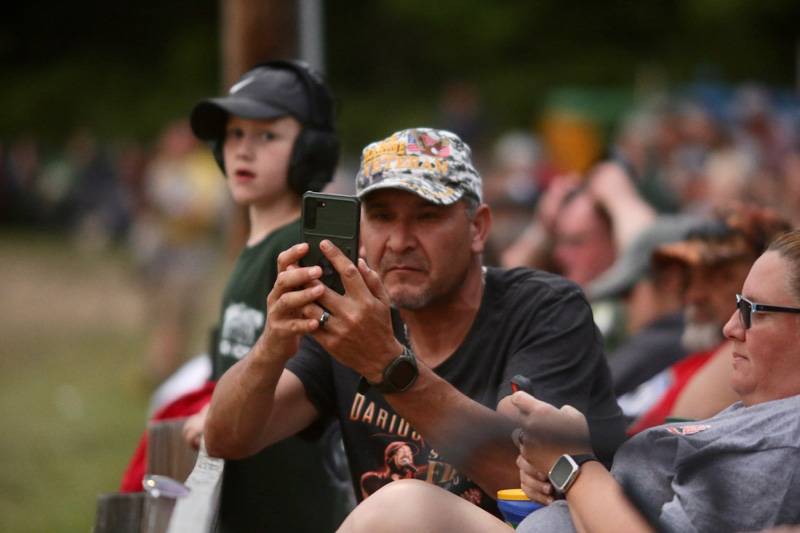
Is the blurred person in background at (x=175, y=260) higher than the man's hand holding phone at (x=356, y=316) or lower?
lower

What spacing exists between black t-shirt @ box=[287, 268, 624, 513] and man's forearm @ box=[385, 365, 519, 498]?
0.13m

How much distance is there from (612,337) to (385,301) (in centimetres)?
317

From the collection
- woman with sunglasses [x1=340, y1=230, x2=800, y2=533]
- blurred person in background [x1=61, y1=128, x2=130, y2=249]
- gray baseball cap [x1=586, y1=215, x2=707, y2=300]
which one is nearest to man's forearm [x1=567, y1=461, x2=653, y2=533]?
woman with sunglasses [x1=340, y1=230, x2=800, y2=533]

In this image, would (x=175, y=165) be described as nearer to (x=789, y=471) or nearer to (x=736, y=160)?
(x=736, y=160)

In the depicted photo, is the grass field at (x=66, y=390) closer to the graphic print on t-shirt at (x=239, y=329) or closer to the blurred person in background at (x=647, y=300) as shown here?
the graphic print on t-shirt at (x=239, y=329)

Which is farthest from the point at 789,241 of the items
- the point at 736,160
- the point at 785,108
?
the point at 785,108

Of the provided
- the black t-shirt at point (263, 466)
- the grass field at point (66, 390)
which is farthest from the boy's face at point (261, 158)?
the grass field at point (66, 390)

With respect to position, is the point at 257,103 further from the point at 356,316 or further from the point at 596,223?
the point at 596,223

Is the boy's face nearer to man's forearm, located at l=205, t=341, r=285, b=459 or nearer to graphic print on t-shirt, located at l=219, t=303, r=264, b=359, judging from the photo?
graphic print on t-shirt, located at l=219, t=303, r=264, b=359

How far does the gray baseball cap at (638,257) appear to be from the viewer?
560cm

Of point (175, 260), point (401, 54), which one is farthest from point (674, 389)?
point (401, 54)

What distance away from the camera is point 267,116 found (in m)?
4.25

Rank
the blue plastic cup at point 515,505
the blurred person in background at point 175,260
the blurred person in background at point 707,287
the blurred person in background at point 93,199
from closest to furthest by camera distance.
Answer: the blue plastic cup at point 515,505, the blurred person in background at point 707,287, the blurred person in background at point 175,260, the blurred person in background at point 93,199

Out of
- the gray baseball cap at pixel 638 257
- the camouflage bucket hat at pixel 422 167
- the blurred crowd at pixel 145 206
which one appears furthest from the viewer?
the blurred crowd at pixel 145 206
